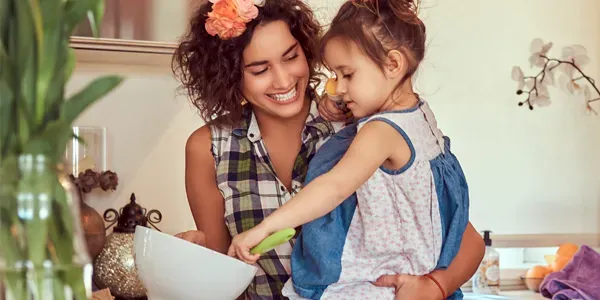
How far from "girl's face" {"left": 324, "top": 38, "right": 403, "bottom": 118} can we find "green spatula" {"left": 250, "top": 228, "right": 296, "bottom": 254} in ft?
1.22

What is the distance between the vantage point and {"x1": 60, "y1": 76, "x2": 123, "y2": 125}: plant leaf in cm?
38

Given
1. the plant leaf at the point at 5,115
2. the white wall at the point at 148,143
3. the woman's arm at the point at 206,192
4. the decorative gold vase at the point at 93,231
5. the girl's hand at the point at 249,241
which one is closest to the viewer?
the plant leaf at the point at 5,115

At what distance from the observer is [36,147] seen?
355 mm

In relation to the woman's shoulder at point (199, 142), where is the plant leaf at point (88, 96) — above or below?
above

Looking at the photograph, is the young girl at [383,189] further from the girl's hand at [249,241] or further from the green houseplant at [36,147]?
the green houseplant at [36,147]

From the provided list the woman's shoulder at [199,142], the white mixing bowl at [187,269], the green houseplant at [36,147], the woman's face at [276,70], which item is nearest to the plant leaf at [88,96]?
the green houseplant at [36,147]

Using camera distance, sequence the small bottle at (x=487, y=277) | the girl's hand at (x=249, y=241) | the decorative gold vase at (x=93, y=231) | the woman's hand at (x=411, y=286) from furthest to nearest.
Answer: the small bottle at (x=487, y=277)
the decorative gold vase at (x=93, y=231)
the woman's hand at (x=411, y=286)
the girl's hand at (x=249, y=241)

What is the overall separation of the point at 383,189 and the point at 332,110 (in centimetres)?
23

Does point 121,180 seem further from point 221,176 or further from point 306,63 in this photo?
point 306,63

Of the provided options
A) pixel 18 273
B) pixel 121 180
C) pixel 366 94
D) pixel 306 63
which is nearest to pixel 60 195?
pixel 18 273

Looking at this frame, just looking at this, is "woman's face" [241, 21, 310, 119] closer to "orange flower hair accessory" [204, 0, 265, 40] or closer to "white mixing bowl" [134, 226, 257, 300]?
"orange flower hair accessory" [204, 0, 265, 40]

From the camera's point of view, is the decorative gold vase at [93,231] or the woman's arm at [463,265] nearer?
the woman's arm at [463,265]

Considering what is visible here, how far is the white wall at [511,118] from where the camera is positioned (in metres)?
2.54

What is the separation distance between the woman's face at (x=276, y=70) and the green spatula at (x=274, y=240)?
43cm
